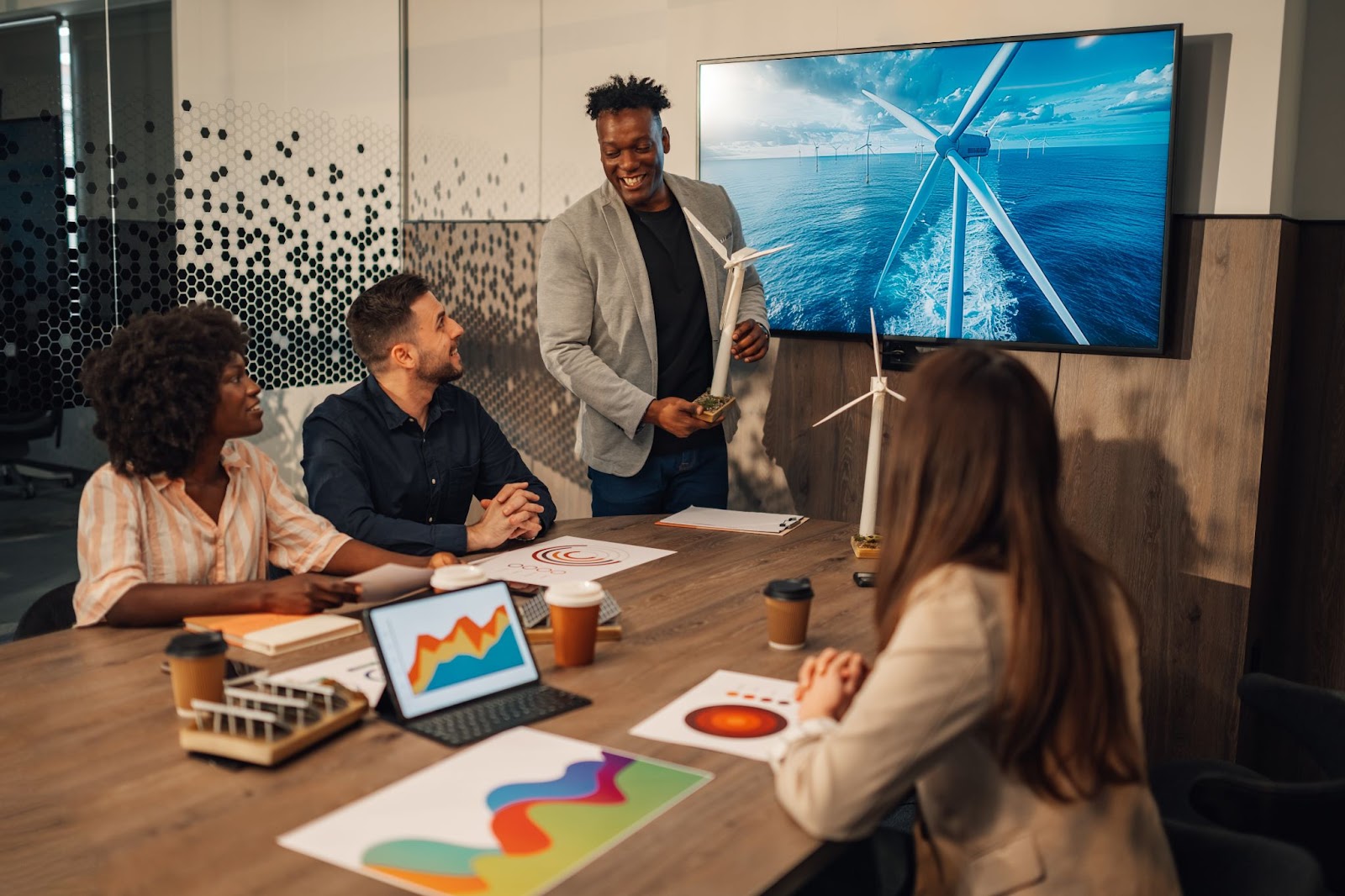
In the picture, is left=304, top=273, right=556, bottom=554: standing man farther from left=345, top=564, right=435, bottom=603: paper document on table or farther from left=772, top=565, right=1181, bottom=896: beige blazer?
left=772, top=565, right=1181, bottom=896: beige blazer


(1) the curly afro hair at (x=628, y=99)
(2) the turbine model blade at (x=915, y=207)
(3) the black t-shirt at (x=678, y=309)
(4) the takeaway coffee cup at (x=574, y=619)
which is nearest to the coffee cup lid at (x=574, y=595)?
(4) the takeaway coffee cup at (x=574, y=619)

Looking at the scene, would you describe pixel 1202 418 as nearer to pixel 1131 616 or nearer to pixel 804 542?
pixel 804 542

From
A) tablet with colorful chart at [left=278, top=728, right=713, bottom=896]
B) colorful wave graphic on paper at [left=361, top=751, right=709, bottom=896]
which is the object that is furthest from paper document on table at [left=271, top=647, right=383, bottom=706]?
colorful wave graphic on paper at [left=361, top=751, right=709, bottom=896]

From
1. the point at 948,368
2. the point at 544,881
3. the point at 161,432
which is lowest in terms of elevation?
the point at 544,881

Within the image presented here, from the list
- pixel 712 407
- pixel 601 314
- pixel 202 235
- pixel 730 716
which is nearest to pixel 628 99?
pixel 601 314

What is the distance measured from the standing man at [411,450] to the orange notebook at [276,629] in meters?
0.59

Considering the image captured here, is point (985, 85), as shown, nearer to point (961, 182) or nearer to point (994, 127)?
point (994, 127)

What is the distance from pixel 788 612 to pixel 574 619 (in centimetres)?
35

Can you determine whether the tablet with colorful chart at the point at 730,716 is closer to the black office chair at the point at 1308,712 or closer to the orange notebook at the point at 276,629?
the orange notebook at the point at 276,629

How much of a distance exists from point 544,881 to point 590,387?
2.10m

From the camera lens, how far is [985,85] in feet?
10.9

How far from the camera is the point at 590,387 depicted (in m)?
3.18

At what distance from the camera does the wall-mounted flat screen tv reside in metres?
3.12

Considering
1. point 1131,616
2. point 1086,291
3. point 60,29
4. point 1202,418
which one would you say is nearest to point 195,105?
point 60,29
